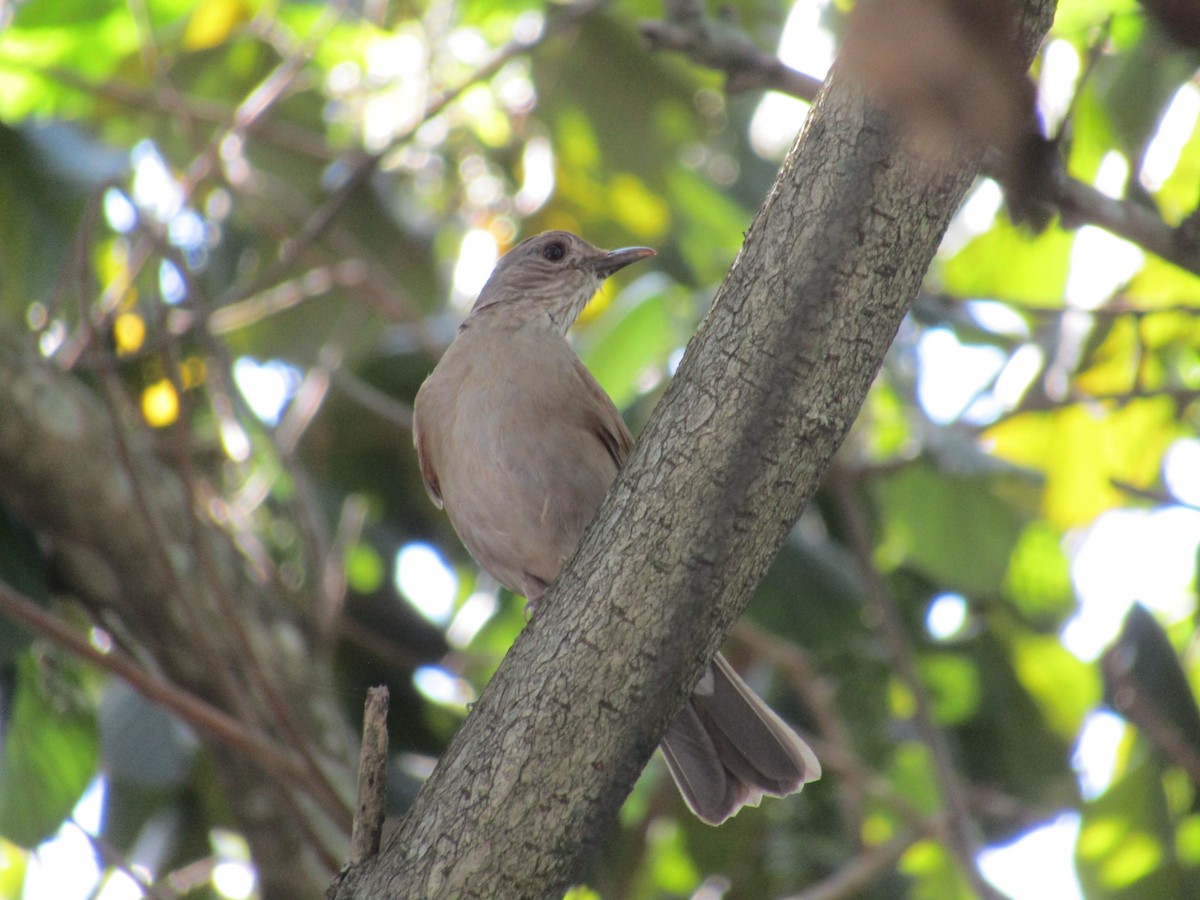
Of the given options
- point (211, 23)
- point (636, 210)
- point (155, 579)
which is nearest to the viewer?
point (155, 579)

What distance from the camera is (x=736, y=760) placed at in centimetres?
398

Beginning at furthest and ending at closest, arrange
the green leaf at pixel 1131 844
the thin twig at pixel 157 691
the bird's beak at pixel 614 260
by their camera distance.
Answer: the bird's beak at pixel 614 260
the green leaf at pixel 1131 844
the thin twig at pixel 157 691

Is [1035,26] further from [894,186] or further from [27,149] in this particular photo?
[27,149]

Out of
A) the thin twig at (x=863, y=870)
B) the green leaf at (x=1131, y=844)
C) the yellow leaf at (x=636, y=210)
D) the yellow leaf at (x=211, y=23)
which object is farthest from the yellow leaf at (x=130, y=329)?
the green leaf at (x=1131, y=844)

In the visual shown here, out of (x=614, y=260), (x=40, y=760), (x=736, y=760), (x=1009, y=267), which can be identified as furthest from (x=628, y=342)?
(x=40, y=760)

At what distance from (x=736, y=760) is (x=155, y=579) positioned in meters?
2.01

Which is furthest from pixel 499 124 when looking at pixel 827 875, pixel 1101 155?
pixel 827 875

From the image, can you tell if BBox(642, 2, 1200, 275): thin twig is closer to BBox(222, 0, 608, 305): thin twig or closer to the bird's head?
BBox(222, 0, 608, 305): thin twig

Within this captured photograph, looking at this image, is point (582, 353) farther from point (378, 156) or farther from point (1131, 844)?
point (1131, 844)

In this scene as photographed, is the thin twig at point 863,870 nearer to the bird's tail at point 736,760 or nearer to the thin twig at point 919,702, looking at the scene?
the thin twig at point 919,702

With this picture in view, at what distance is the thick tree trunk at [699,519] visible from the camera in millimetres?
2227

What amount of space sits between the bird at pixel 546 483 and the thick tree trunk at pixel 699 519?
1625 mm

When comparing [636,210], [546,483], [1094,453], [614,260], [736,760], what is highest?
[636,210]

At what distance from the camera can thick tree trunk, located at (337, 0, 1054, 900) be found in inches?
87.7
